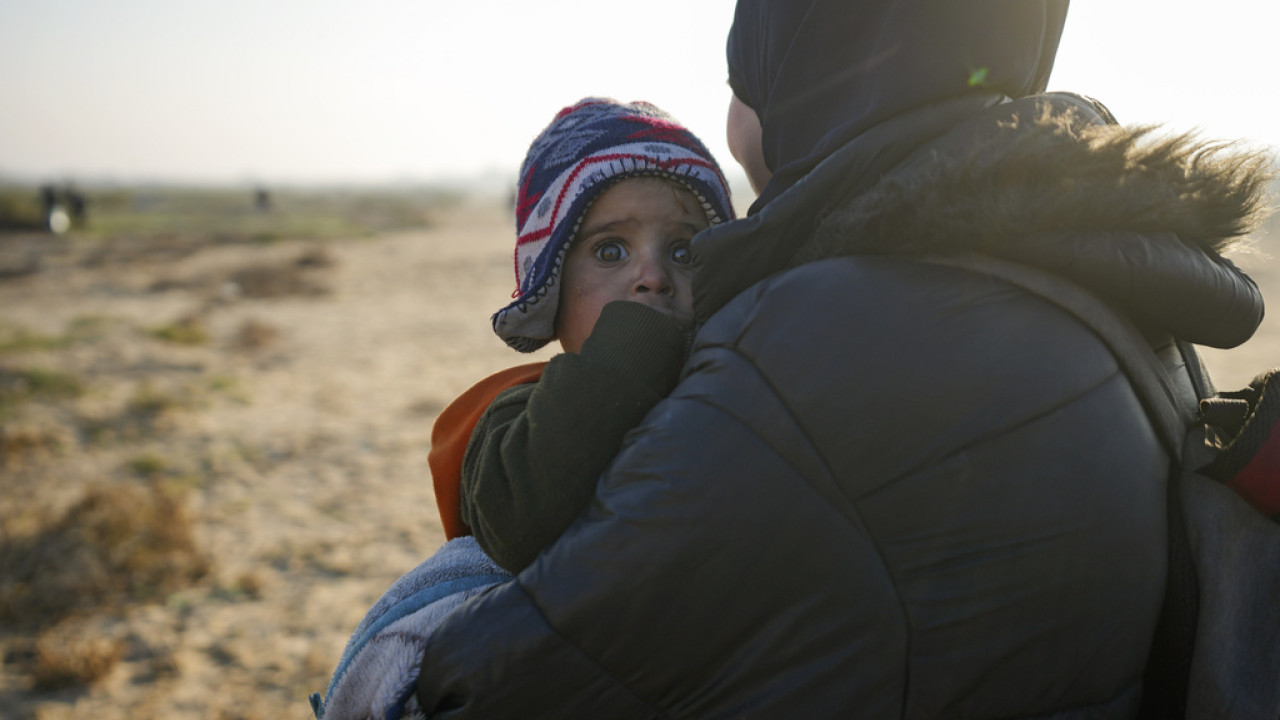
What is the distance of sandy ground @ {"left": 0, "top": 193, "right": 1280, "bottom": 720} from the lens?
3.74 metres

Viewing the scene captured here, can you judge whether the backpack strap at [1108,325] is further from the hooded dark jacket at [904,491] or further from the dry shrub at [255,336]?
the dry shrub at [255,336]

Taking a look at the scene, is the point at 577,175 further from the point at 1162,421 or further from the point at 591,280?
the point at 1162,421

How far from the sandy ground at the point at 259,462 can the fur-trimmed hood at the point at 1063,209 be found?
0.20 metres

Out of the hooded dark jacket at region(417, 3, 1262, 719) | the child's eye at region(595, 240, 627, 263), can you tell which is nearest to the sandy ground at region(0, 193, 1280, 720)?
the hooded dark jacket at region(417, 3, 1262, 719)

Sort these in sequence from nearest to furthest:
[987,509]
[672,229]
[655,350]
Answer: [987,509] < [655,350] < [672,229]

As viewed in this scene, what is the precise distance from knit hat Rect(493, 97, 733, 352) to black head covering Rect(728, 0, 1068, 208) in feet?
1.80

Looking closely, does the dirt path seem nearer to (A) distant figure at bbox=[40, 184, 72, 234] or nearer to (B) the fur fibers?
(B) the fur fibers

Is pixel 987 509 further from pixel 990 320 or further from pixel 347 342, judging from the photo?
pixel 347 342

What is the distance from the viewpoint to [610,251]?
6.07ft

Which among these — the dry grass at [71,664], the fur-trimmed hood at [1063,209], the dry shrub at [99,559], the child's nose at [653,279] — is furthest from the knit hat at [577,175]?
the dry shrub at [99,559]

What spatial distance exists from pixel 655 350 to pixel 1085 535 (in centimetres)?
60

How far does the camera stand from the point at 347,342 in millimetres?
11648

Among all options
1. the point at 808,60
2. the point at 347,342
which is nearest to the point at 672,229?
the point at 808,60

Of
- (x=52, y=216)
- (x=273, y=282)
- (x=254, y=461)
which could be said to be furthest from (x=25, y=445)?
(x=52, y=216)
